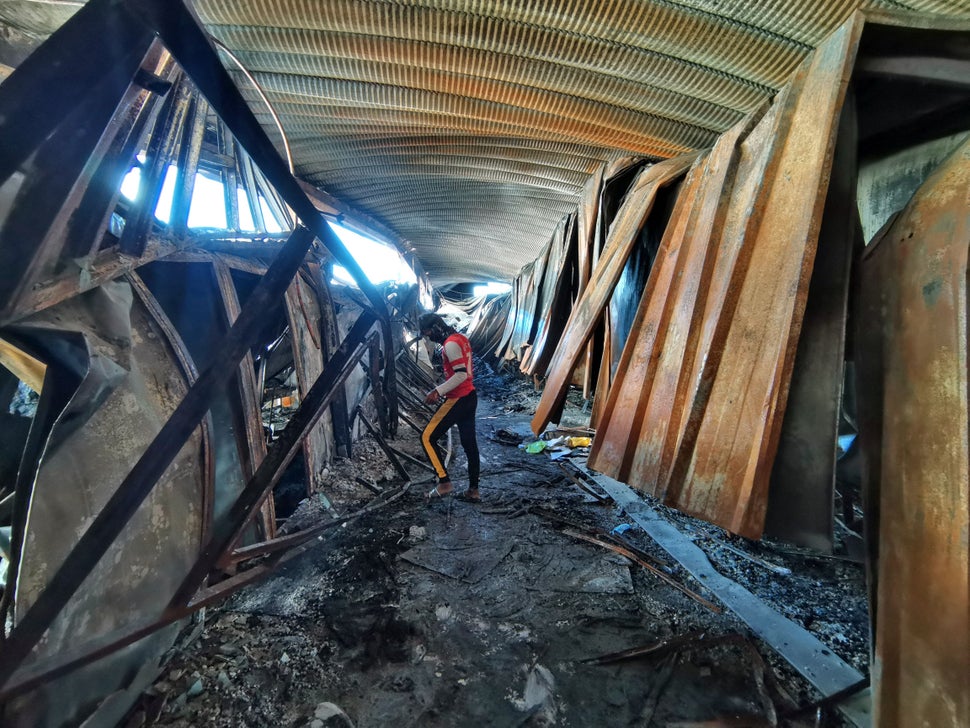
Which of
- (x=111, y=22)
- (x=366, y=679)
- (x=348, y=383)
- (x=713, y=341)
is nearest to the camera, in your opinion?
(x=111, y=22)

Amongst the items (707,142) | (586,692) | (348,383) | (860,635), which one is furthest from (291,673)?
(707,142)

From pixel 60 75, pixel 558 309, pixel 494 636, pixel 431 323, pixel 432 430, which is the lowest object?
pixel 494 636

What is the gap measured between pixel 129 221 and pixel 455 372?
2703 millimetres

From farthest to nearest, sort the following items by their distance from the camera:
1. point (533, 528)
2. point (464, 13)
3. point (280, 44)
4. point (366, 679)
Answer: point (533, 528), point (280, 44), point (464, 13), point (366, 679)

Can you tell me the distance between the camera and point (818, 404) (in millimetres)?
1408

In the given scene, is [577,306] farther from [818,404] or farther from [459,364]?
[818,404]

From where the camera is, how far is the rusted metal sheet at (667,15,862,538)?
4.57ft

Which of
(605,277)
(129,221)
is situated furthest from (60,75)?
(605,277)

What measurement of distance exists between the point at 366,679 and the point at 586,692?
103 cm

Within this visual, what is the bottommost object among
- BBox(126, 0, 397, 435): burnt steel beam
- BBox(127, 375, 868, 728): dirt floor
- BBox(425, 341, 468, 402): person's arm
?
BBox(127, 375, 868, 728): dirt floor

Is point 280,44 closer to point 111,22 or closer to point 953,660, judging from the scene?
point 111,22

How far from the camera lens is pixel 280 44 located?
8.75 feet

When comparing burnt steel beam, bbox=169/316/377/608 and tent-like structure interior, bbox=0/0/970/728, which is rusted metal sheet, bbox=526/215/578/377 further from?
burnt steel beam, bbox=169/316/377/608

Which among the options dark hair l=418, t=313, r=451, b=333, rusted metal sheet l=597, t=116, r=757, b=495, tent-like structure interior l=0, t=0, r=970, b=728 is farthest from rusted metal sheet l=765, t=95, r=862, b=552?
dark hair l=418, t=313, r=451, b=333
